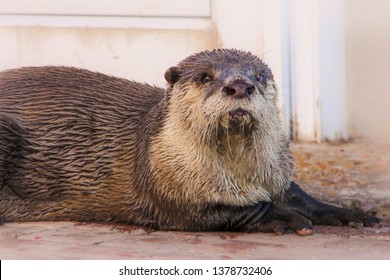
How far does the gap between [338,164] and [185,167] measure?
155 cm

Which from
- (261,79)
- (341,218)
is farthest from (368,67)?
(261,79)

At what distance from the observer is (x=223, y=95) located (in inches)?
150

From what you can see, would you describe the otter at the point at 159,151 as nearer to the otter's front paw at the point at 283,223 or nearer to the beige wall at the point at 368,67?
the otter's front paw at the point at 283,223

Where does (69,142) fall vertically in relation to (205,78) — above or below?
below

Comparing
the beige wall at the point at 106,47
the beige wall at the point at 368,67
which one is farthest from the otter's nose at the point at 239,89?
the beige wall at the point at 368,67

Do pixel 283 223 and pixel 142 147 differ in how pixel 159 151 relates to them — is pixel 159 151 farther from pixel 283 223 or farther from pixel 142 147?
pixel 283 223

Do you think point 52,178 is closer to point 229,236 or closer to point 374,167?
point 229,236

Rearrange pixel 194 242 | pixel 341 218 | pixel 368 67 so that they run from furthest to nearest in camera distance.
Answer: pixel 368 67 → pixel 341 218 → pixel 194 242

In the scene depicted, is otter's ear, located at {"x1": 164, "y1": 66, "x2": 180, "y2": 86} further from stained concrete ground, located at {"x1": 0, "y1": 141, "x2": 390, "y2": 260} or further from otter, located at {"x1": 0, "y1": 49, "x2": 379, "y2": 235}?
stained concrete ground, located at {"x1": 0, "y1": 141, "x2": 390, "y2": 260}

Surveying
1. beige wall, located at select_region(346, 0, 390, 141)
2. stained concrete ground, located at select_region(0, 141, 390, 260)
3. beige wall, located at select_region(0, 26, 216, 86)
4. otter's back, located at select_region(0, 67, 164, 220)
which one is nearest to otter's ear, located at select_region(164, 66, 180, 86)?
otter's back, located at select_region(0, 67, 164, 220)

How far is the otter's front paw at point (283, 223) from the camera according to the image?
402 cm

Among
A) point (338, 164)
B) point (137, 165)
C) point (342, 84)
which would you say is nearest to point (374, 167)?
point (338, 164)

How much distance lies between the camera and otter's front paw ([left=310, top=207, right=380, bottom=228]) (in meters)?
4.22

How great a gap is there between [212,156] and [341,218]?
593 millimetres
